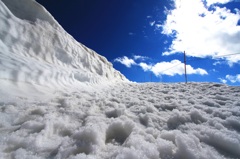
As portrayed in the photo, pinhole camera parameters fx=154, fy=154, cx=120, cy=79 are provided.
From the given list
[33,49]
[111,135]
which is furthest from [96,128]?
[33,49]

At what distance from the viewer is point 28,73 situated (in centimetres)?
405

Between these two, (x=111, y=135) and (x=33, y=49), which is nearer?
(x=111, y=135)

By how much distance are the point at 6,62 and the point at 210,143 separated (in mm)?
4467

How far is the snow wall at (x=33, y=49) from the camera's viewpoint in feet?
Result: 13.0

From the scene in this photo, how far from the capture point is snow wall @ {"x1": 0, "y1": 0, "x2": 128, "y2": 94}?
3.96 m

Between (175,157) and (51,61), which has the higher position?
(51,61)

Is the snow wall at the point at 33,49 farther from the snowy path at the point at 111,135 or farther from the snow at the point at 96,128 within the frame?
the snowy path at the point at 111,135

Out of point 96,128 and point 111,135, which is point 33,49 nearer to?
point 96,128

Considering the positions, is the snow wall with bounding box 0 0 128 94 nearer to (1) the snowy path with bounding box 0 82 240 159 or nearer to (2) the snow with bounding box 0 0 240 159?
(2) the snow with bounding box 0 0 240 159

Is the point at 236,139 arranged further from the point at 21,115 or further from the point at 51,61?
→ the point at 51,61

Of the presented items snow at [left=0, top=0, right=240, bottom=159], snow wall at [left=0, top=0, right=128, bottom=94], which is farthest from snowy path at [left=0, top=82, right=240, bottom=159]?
snow wall at [left=0, top=0, right=128, bottom=94]

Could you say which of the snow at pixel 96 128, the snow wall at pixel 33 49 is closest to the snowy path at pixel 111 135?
the snow at pixel 96 128

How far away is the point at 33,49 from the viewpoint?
592cm

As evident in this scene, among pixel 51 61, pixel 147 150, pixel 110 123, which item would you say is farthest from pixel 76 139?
pixel 51 61
